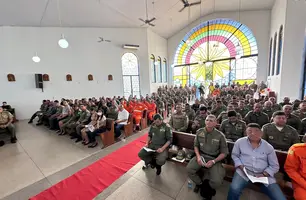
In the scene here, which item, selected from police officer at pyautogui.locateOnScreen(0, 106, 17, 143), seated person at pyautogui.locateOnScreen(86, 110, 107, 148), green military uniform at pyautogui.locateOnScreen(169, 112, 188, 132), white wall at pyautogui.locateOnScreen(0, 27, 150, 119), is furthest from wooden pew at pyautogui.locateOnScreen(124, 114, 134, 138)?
white wall at pyautogui.locateOnScreen(0, 27, 150, 119)

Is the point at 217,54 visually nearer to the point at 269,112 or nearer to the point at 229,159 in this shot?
the point at 269,112

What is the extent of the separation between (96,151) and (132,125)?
4.66ft

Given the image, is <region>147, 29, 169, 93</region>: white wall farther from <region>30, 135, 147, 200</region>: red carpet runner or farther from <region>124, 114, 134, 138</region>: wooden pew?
<region>30, 135, 147, 200</region>: red carpet runner

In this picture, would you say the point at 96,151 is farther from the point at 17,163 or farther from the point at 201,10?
the point at 201,10

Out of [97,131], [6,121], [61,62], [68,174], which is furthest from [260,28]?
[6,121]

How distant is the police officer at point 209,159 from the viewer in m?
1.83

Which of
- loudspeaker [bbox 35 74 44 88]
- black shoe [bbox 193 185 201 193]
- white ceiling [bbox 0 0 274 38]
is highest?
white ceiling [bbox 0 0 274 38]

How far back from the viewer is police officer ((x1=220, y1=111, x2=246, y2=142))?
2516 millimetres

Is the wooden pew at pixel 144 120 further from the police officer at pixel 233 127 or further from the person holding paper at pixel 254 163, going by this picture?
the person holding paper at pixel 254 163

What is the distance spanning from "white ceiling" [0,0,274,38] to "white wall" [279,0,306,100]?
476 centimetres

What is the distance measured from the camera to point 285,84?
5.55 meters

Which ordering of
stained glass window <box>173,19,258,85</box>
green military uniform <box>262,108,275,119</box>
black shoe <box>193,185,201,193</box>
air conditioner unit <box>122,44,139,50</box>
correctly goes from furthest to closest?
1. stained glass window <box>173,19,258,85</box>
2. air conditioner unit <box>122,44,139,50</box>
3. green military uniform <box>262,108,275,119</box>
4. black shoe <box>193,185,201,193</box>

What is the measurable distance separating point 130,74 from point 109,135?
6918 mm

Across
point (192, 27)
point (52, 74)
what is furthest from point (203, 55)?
point (52, 74)
